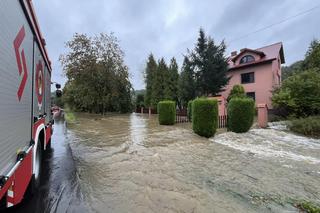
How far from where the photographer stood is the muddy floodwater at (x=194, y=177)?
3.21 m

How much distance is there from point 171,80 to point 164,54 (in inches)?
243

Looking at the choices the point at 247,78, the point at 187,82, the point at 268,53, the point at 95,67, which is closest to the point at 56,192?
the point at 187,82

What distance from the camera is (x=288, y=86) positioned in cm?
1441

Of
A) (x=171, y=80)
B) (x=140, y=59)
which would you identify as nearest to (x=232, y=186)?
(x=171, y=80)

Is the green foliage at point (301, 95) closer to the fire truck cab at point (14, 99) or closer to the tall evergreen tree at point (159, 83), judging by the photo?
the fire truck cab at point (14, 99)

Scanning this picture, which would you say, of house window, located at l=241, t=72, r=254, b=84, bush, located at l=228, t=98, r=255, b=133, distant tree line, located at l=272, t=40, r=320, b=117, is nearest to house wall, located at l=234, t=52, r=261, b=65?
house window, located at l=241, t=72, r=254, b=84

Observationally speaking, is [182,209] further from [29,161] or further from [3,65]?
[3,65]

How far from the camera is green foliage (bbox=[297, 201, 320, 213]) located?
3099mm

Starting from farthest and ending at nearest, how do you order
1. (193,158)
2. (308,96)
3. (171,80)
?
(171,80)
(308,96)
(193,158)

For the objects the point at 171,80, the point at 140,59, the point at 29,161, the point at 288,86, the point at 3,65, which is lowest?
the point at 29,161

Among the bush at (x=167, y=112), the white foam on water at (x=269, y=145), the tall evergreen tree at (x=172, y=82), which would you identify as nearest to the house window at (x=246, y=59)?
the tall evergreen tree at (x=172, y=82)

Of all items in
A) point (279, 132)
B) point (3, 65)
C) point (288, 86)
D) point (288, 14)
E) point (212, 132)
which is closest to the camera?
point (3, 65)

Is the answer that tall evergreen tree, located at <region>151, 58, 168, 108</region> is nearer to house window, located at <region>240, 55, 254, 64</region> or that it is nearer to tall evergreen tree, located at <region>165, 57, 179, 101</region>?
tall evergreen tree, located at <region>165, 57, 179, 101</region>

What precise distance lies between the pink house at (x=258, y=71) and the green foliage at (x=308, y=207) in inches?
767
